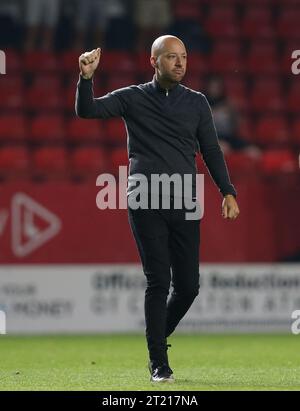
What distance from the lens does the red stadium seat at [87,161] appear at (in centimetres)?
1193

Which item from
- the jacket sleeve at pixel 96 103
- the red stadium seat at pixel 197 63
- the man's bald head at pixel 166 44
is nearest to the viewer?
the jacket sleeve at pixel 96 103

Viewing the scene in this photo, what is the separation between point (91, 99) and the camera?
670 cm

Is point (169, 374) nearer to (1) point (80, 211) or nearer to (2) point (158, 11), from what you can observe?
(1) point (80, 211)

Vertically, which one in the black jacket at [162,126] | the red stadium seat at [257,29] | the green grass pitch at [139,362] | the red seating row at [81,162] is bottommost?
the green grass pitch at [139,362]

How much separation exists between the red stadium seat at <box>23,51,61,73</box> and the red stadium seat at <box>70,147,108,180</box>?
1.62 meters

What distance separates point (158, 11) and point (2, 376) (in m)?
8.81

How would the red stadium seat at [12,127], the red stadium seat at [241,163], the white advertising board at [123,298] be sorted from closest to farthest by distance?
the white advertising board at [123,298] → the red stadium seat at [241,163] → the red stadium seat at [12,127]

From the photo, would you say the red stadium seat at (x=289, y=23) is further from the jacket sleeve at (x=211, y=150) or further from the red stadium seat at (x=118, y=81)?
the jacket sleeve at (x=211, y=150)

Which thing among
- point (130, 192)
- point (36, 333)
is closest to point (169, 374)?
point (130, 192)

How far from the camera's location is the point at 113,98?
695 cm

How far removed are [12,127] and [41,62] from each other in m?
1.40

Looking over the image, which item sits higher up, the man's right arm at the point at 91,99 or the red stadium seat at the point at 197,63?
the red stadium seat at the point at 197,63

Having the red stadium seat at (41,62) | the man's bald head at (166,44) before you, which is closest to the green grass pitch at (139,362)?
the man's bald head at (166,44)

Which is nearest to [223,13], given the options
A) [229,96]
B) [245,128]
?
[229,96]
